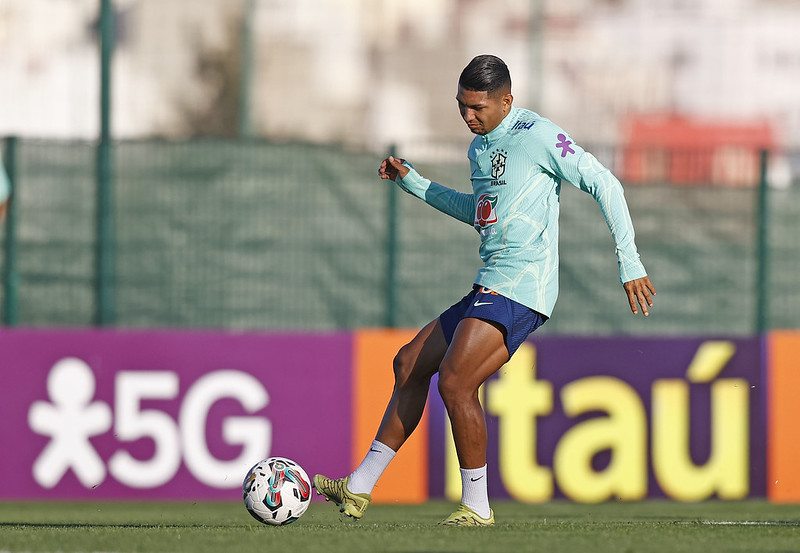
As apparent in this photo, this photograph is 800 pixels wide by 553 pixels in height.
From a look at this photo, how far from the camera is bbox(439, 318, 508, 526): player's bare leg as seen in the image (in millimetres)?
7039

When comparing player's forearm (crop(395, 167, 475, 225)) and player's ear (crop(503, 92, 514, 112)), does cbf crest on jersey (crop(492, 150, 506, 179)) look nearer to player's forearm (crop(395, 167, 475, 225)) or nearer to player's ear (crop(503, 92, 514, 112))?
player's ear (crop(503, 92, 514, 112))

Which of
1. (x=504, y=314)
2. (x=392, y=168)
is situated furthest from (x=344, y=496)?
(x=392, y=168)

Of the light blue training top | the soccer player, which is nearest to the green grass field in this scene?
the soccer player

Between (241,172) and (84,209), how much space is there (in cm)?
123

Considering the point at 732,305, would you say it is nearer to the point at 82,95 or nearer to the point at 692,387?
the point at 692,387

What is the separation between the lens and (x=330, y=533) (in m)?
6.93

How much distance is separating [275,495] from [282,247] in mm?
5031

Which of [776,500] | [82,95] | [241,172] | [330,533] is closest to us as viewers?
[330,533]

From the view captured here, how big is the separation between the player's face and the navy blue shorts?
2.42 ft

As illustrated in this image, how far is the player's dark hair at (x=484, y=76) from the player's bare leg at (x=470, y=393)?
105 centimetres

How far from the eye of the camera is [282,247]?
12242mm

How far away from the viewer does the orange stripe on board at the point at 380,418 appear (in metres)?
11.2

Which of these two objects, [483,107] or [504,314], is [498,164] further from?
[504,314]

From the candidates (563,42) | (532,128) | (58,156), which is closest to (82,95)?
(58,156)
